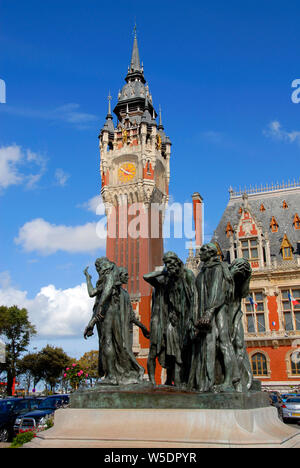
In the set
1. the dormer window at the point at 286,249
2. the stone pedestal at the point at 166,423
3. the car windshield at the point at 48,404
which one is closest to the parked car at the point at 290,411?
the car windshield at the point at 48,404

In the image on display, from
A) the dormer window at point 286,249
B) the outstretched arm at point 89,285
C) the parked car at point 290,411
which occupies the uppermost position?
the dormer window at point 286,249

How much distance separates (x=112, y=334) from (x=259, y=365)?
27113 mm

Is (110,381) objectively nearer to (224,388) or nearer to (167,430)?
(167,430)

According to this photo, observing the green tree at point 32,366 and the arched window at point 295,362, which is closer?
the arched window at point 295,362

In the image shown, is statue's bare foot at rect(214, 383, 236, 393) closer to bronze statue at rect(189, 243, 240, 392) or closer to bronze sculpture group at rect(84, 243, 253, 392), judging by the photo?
bronze statue at rect(189, 243, 240, 392)

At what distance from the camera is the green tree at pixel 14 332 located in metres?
53.7

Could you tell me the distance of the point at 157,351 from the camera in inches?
317

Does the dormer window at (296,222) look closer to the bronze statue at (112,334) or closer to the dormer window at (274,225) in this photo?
the dormer window at (274,225)

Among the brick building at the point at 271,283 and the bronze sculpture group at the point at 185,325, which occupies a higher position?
the brick building at the point at 271,283

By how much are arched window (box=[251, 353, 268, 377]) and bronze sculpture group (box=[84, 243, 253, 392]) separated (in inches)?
1041

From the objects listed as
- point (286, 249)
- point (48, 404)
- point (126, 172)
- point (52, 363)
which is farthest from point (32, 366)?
point (48, 404)

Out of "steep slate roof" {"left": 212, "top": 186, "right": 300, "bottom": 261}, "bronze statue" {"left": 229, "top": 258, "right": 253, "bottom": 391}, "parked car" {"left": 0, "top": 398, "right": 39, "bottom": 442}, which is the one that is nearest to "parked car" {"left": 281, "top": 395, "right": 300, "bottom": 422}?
"parked car" {"left": 0, "top": 398, "right": 39, "bottom": 442}

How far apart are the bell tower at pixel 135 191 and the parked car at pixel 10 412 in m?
33.7
